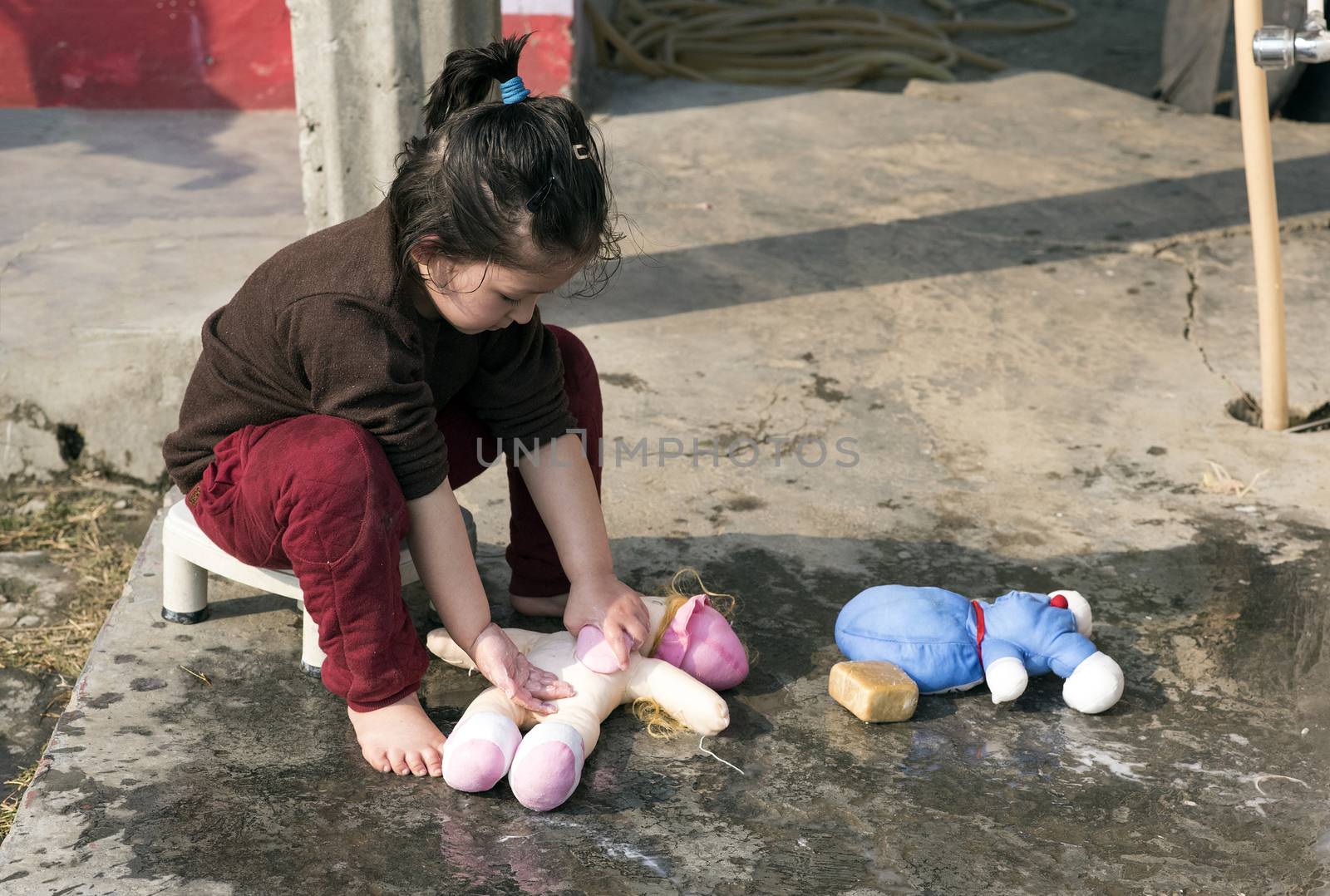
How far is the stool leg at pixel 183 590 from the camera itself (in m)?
2.13

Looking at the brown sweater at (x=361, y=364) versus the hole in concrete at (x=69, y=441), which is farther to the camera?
the hole in concrete at (x=69, y=441)

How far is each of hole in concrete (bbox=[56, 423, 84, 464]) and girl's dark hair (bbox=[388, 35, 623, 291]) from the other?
1.49 m

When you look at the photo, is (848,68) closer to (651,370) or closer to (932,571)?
(651,370)

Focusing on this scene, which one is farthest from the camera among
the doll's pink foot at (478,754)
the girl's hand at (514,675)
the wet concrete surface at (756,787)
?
the girl's hand at (514,675)

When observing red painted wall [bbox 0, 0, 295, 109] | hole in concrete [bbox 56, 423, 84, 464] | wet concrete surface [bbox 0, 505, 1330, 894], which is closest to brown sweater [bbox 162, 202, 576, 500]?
wet concrete surface [bbox 0, 505, 1330, 894]

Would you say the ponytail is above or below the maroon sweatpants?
above

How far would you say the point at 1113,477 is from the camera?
8.87 ft

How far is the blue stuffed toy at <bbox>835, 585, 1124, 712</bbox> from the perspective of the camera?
77.8 inches

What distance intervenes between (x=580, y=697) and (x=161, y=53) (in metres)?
3.61

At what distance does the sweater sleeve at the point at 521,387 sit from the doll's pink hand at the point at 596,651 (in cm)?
31

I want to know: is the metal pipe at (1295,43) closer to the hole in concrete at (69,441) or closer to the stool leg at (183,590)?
the stool leg at (183,590)

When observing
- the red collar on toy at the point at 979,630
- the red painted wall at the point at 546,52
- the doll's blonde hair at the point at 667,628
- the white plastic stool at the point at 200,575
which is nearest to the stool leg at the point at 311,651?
the white plastic stool at the point at 200,575

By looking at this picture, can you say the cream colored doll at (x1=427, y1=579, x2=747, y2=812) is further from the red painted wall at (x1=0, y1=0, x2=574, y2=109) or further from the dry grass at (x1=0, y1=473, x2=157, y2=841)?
the red painted wall at (x1=0, y1=0, x2=574, y2=109)

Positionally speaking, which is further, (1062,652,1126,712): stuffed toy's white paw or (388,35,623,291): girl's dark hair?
(1062,652,1126,712): stuffed toy's white paw
